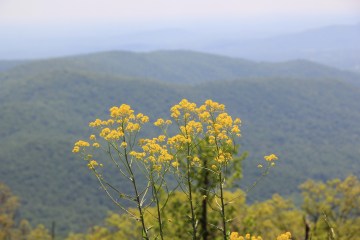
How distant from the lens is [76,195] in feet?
570

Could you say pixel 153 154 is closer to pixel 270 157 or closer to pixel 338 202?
pixel 270 157

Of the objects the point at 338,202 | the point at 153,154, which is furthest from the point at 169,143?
the point at 338,202

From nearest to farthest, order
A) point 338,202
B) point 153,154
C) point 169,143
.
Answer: point 153,154
point 169,143
point 338,202

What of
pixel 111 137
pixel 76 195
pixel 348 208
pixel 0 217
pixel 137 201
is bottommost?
pixel 76 195

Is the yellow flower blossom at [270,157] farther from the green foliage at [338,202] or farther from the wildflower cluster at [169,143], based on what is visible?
the green foliage at [338,202]

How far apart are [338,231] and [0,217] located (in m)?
45.4

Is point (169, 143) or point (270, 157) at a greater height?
point (169, 143)

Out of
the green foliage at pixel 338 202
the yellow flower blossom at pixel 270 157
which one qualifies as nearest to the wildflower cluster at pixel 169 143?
the yellow flower blossom at pixel 270 157

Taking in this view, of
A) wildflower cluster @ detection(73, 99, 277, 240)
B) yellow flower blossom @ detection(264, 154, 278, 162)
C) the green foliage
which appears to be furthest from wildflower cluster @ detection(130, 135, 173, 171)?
the green foliage

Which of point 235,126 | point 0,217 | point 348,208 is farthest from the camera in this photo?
point 0,217

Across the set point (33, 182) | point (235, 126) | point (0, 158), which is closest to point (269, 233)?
point (235, 126)

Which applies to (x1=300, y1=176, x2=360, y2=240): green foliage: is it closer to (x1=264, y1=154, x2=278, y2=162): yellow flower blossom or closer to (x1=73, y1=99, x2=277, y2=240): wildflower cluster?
(x1=264, y1=154, x2=278, y2=162): yellow flower blossom

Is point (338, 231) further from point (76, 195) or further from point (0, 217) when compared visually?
point (76, 195)

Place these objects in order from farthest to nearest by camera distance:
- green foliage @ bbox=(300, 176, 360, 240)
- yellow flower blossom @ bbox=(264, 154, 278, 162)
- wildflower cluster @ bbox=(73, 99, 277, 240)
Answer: green foliage @ bbox=(300, 176, 360, 240) → yellow flower blossom @ bbox=(264, 154, 278, 162) → wildflower cluster @ bbox=(73, 99, 277, 240)
